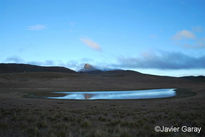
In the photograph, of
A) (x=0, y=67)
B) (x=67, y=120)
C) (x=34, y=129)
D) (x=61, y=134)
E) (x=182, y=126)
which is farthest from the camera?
(x=0, y=67)

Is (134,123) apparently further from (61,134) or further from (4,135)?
(4,135)

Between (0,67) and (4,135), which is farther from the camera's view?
(0,67)

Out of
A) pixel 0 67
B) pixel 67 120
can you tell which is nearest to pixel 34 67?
pixel 0 67

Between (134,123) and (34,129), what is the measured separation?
173 inches

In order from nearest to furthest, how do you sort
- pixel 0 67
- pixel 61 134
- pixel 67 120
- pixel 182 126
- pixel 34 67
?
pixel 61 134 < pixel 182 126 < pixel 67 120 < pixel 0 67 < pixel 34 67

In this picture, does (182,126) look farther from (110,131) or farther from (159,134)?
(110,131)

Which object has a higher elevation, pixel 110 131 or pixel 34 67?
pixel 34 67

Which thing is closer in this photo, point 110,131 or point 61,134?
point 61,134

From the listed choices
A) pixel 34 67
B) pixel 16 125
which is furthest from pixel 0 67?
pixel 16 125

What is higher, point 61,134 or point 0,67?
point 0,67

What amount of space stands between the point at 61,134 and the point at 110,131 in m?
1.95

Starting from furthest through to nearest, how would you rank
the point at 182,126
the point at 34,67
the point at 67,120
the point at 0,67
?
the point at 34,67, the point at 0,67, the point at 67,120, the point at 182,126

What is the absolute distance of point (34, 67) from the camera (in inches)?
7800

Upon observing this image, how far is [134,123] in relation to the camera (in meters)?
8.11
